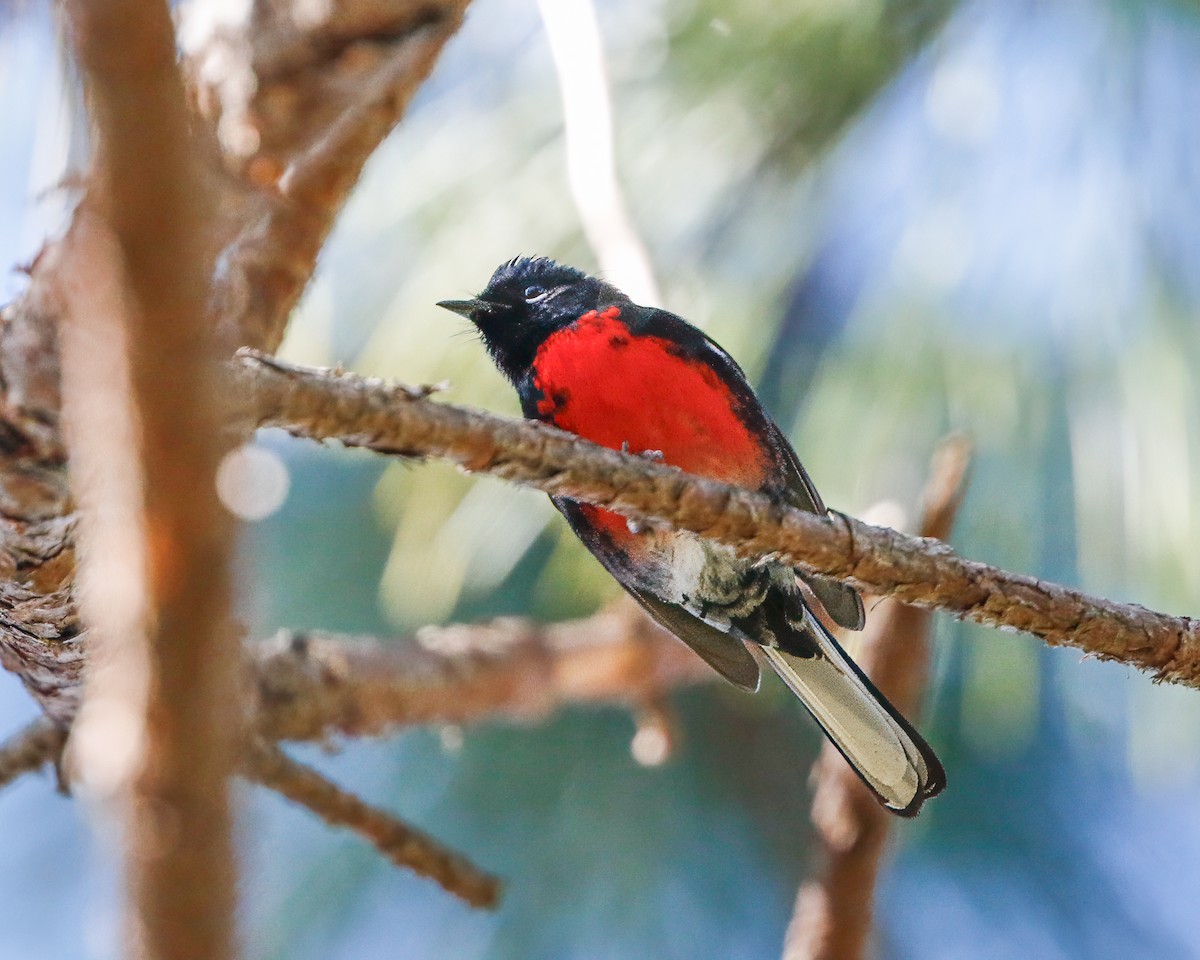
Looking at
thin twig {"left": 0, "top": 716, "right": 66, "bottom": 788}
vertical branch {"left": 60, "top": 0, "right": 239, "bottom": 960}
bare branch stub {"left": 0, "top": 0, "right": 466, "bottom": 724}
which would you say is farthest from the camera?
thin twig {"left": 0, "top": 716, "right": 66, "bottom": 788}

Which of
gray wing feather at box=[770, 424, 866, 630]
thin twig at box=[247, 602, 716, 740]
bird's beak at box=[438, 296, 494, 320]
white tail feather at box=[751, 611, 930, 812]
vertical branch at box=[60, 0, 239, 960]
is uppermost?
vertical branch at box=[60, 0, 239, 960]

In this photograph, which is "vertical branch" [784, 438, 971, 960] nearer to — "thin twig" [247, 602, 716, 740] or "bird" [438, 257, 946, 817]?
"bird" [438, 257, 946, 817]

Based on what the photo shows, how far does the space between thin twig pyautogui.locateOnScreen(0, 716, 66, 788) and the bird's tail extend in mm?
1149

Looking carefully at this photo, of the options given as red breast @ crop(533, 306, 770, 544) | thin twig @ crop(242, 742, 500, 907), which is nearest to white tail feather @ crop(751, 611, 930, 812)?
red breast @ crop(533, 306, 770, 544)

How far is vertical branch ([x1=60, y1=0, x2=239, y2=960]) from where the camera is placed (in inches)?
18.1

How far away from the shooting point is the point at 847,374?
3.06 metres

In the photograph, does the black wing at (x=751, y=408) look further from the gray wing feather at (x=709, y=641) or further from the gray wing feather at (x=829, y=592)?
the gray wing feather at (x=709, y=641)

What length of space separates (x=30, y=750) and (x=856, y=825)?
4.21ft

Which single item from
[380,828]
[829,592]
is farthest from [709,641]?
[380,828]

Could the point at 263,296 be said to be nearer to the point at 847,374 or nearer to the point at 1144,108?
the point at 847,374

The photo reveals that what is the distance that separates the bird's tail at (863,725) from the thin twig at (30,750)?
1149 millimetres

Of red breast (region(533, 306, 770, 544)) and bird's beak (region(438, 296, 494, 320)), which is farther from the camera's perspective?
bird's beak (region(438, 296, 494, 320))

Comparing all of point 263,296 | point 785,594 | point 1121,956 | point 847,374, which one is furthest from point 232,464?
point 1121,956

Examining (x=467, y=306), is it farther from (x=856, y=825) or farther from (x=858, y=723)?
(x=856, y=825)
